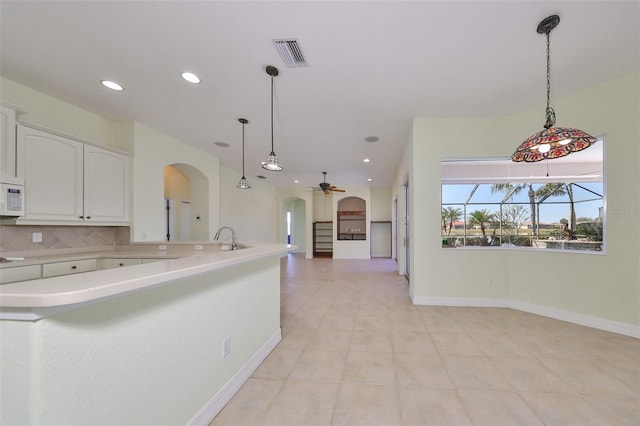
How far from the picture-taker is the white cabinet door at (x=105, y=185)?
11.0 feet

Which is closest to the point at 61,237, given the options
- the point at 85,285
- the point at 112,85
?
the point at 112,85

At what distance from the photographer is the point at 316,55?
2461 millimetres

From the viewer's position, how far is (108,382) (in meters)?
1.04

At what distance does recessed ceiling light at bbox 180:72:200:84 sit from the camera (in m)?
2.79

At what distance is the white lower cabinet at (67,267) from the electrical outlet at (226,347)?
2.40 m

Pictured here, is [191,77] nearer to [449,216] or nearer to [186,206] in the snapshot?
[186,206]

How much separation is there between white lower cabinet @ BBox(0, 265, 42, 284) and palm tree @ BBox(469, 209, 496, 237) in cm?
564

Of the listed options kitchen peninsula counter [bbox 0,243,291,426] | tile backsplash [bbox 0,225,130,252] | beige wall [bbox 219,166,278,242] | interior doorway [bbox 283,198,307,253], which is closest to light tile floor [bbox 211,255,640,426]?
kitchen peninsula counter [bbox 0,243,291,426]

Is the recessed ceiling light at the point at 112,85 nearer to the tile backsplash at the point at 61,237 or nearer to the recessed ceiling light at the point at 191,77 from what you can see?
the recessed ceiling light at the point at 191,77

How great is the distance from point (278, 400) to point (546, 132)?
9.75ft

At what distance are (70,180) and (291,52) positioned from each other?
313cm

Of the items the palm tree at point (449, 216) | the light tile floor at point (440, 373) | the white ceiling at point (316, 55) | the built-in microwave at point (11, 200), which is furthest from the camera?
the palm tree at point (449, 216)

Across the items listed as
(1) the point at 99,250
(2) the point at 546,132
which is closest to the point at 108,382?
(2) the point at 546,132

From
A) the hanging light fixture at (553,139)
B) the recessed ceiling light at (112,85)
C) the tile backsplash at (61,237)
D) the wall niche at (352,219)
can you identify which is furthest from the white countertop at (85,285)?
the wall niche at (352,219)
